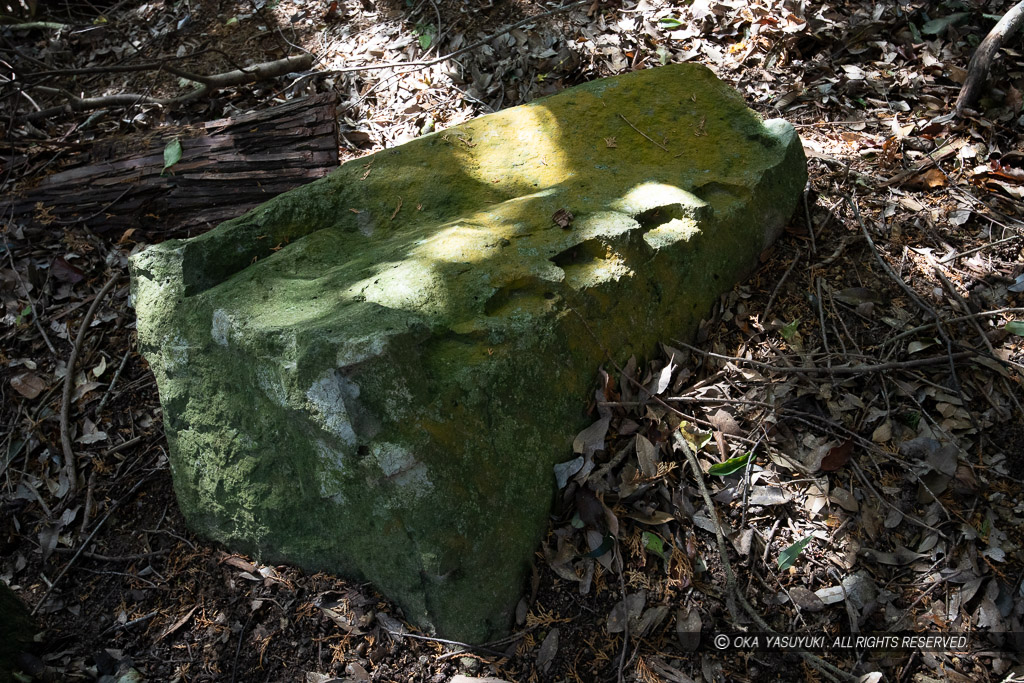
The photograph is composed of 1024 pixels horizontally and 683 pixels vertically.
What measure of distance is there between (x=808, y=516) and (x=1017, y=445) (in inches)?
33.9

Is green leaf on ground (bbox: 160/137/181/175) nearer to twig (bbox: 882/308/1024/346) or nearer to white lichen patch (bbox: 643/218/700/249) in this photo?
white lichen patch (bbox: 643/218/700/249)

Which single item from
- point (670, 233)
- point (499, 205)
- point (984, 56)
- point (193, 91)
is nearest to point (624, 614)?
point (670, 233)

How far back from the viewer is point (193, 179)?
12.1 ft

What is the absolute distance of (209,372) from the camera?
2389 mm

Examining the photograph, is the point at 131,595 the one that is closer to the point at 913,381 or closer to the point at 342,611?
the point at 342,611

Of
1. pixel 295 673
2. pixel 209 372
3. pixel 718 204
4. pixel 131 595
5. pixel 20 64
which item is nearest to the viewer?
pixel 295 673

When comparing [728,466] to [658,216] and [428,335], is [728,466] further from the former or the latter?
[428,335]

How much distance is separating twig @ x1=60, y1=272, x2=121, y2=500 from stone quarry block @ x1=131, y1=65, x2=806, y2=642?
77cm

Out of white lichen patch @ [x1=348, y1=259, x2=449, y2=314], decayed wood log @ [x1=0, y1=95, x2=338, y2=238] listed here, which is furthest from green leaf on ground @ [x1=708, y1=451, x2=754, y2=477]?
decayed wood log @ [x1=0, y1=95, x2=338, y2=238]

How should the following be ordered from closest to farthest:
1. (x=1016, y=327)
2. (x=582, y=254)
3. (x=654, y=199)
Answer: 1. (x=1016, y=327)
2. (x=582, y=254)
3. (x=654, y=199)

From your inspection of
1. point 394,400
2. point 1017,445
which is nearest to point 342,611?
point 394,400

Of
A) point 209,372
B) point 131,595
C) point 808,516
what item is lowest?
point 131,595

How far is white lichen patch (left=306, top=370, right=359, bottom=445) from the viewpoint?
6.59 feet

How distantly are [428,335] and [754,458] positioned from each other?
4.34ft
